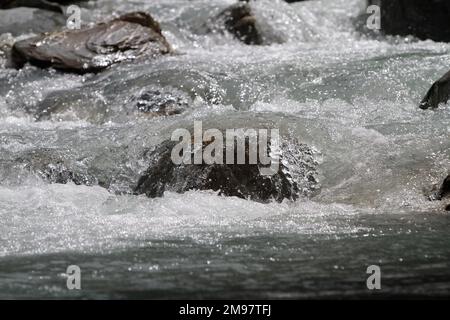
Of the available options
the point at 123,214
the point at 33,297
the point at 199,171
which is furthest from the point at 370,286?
the point at 199,171

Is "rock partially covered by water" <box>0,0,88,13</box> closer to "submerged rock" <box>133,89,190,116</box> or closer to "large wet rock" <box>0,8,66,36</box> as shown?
"large wet rock" <box>0,8,66,36</box>

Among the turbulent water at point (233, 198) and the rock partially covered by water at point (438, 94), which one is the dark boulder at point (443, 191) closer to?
the turbulent water at point (233, 198)

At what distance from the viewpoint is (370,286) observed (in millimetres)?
3617

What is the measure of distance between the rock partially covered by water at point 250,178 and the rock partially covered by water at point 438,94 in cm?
186

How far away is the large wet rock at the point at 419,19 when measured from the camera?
13086 millimetres

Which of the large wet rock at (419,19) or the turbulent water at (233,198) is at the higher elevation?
the large wet rock at (419,19)

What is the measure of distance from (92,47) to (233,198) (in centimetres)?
559

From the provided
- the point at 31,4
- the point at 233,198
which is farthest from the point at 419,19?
the point at 233,198

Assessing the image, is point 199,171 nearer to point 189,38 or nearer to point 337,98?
point 337,98

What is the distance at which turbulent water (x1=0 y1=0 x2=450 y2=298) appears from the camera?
153 inches

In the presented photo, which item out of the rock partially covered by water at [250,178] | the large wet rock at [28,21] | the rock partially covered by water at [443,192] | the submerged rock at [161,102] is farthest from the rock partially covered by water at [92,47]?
the rock partially covered by water at [443,192]

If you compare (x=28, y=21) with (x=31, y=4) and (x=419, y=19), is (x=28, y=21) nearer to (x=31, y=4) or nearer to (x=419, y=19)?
(x=31, y=4)

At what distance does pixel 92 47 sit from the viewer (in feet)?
36.0

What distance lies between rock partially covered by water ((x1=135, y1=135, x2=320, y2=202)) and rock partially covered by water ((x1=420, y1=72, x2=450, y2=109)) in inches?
73.1
